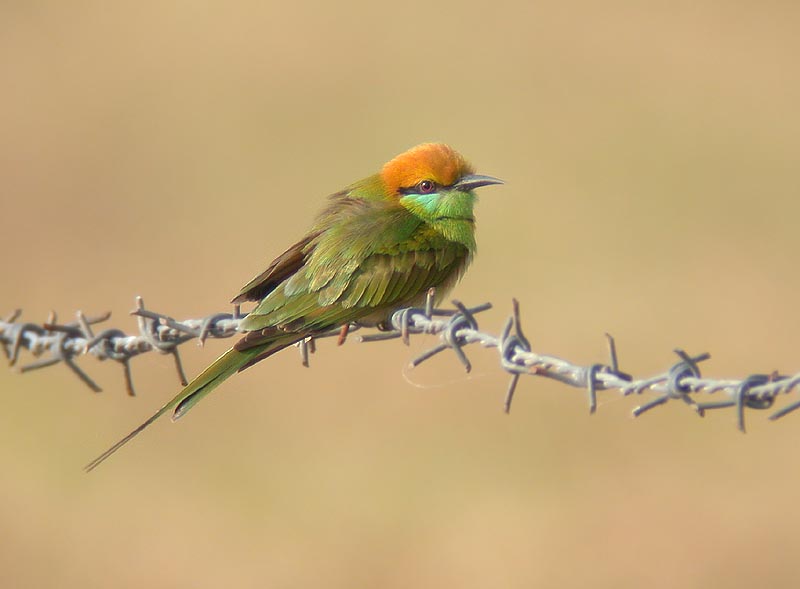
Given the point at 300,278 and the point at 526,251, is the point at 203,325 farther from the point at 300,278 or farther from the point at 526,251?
the point at 526,251

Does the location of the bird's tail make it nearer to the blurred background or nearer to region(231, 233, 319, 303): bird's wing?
region(231, 233, 319, 303): bird's wing

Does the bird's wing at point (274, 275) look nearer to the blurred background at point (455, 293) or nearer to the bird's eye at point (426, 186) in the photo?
the bird's eye at point (426, 186)

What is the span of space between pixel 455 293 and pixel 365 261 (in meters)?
4.77

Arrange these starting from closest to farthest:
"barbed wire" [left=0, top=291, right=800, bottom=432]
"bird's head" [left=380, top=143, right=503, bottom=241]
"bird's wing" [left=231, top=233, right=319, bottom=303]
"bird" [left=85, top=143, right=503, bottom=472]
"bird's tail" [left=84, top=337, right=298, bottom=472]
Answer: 1. "barbed wire" [left=0, top=291, right=800, bottom=432]
2. "bird's tail" [left=84, top=337, right=298, bottom=472]
3. "bird" [left=85, top=143, right=503, bottom=472]
4. "bird's wing" [left=231, top=233, right=319, bottom=303]
5. "bird's head" [left=380, top=143, right=503, bottom=241]

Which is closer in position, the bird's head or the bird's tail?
the bird's tail

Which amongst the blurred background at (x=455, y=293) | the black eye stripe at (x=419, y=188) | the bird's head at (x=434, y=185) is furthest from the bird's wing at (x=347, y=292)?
the blurred background at (x=455, y=293)

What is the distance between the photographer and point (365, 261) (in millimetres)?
4102

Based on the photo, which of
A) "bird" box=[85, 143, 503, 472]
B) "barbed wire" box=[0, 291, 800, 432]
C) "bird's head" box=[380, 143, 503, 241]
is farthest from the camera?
"bird's head" box=[380, 143, 503, 241]

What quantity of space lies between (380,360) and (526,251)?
1.93 meters

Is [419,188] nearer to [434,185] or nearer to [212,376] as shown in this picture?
[434,185]

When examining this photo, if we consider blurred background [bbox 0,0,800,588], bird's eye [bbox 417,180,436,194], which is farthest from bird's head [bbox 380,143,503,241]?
blurred background [bbox 0,0,800,588]

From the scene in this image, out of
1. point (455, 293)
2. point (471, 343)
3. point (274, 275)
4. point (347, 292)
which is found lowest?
point (455, 293)

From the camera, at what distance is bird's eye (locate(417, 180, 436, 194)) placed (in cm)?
467

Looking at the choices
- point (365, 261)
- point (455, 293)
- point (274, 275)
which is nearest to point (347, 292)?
point (365, 261)
